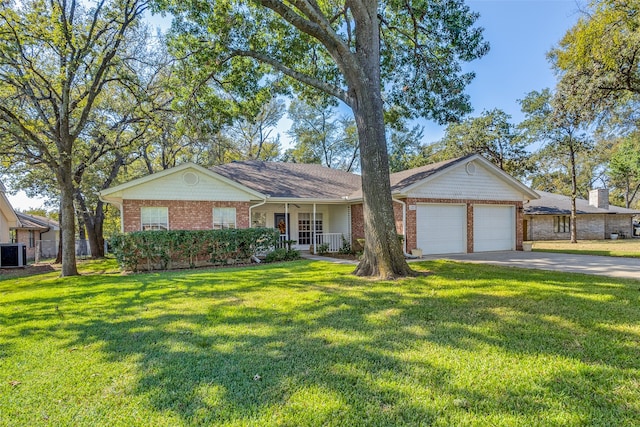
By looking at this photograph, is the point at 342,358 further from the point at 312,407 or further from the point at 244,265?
the point at 244,265

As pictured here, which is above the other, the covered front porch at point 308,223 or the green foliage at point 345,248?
the covered front porch at point 308,223

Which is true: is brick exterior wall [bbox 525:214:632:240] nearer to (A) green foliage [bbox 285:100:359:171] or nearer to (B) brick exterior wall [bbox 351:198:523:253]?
(B) brick exterior wall [bbox 351:198:523:253]

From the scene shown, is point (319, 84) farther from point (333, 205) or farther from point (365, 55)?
point (333, 205)

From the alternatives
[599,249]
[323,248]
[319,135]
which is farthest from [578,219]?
[323,248]

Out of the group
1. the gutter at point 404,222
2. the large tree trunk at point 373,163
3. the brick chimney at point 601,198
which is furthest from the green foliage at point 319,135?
the large tree trunk at point 373,163

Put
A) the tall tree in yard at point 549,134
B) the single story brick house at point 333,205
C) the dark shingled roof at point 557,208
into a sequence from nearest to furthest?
1. the single story brick house at point 333,205
2. the tall tree in yard at point 549,134
3. the dark shingled roof at point 557,208

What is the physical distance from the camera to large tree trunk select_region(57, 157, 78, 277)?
471 inches

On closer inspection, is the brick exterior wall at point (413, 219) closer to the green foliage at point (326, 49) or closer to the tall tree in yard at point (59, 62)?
the green foliage at point (326, 49)

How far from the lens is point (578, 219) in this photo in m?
27.1

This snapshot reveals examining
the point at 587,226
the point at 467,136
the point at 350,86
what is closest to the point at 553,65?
the point at 467,136

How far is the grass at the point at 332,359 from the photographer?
8.67ft

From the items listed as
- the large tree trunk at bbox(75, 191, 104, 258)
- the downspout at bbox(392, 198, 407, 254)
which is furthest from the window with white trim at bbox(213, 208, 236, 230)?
the large tree trunk at bbox(75, 191, 104, 258)

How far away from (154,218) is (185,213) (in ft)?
3.73

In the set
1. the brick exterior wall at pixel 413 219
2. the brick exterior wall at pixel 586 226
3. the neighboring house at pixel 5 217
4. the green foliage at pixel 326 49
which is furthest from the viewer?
the brick exterior wall at pixel 586 226
